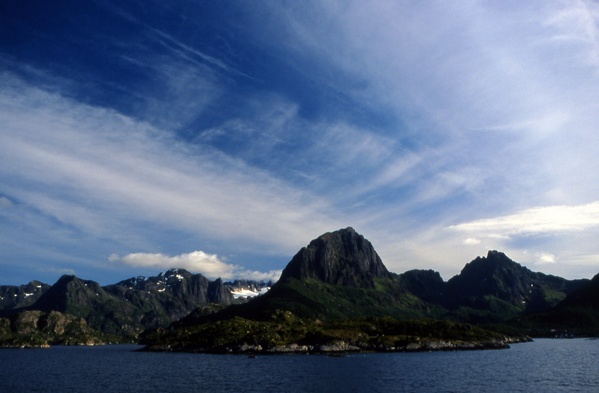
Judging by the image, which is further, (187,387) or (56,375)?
(56,375)

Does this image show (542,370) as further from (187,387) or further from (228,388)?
(187,387)

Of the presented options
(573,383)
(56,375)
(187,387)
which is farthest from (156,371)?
(573,383)

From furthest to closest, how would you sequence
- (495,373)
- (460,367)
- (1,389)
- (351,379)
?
(460,367)
(495,373)
(351,379)
(1,389)

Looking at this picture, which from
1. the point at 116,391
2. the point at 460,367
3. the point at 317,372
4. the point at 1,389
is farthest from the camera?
the point at 460,367

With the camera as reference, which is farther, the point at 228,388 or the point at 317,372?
the point at 317,372

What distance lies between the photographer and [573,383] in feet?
382

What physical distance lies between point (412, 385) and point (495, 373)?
4042 cm

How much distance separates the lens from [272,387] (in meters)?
115

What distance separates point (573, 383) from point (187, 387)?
9728cm

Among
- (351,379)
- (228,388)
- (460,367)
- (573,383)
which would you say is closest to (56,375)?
(228,388)

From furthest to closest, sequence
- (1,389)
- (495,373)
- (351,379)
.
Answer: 1. (495,373)
2. (351,379)
3. (1,389)

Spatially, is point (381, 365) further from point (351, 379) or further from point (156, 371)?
point (156, 371)

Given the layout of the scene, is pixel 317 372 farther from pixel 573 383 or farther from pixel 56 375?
pixel 56 375

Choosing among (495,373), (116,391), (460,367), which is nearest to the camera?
(116,391)
